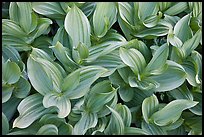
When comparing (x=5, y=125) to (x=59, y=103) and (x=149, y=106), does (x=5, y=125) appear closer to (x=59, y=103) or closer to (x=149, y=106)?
(x=59, y=103)

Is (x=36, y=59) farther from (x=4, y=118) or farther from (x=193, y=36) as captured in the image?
(x=193, y=36)

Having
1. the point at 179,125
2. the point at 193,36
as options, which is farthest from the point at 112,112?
the point at 193,36

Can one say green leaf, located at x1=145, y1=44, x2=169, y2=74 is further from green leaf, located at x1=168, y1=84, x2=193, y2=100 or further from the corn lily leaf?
the corn lily leaf

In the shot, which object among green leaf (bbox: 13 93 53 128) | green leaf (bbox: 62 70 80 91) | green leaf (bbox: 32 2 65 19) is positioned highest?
green leaf (bbox: 32 2 65 19)


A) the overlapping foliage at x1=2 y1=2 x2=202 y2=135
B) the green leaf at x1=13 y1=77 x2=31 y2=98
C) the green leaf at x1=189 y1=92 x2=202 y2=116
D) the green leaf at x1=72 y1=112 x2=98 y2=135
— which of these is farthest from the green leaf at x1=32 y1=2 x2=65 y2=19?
the green leaf at x1=189 y1=92 x2=202 y2=116

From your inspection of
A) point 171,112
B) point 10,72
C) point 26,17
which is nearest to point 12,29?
point 26,17
